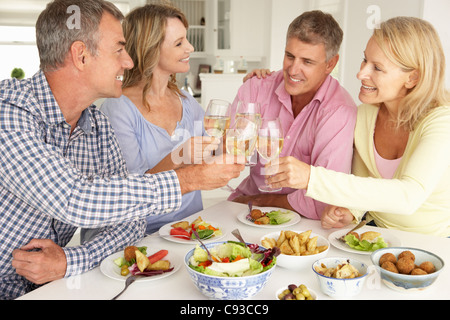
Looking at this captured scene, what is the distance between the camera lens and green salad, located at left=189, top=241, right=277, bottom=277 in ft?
3.74

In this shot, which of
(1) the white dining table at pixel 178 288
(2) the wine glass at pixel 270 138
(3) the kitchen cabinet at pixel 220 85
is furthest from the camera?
(3) the kitchen cabinet at pixel 220 85

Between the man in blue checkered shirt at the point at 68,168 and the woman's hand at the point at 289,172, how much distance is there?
0.46 feet

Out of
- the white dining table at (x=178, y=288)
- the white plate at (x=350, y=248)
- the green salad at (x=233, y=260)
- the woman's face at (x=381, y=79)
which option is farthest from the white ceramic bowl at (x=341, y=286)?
the woman's face at (x=381, y=79)

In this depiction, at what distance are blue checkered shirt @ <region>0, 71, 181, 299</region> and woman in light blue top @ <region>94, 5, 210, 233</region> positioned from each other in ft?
1.75

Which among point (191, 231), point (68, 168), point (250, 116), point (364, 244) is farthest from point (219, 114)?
point (364, 244)

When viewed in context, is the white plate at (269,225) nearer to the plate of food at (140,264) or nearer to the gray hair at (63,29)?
the plate of food at (140,264)

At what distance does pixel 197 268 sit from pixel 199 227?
1.67ft

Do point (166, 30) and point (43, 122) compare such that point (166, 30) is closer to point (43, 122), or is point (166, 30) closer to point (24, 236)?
point (43, 122)

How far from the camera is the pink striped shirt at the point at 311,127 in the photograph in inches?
79.6

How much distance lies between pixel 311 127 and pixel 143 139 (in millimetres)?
838

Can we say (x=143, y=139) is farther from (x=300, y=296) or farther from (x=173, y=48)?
(x=300, y=296)

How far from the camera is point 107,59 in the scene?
1.64 meters

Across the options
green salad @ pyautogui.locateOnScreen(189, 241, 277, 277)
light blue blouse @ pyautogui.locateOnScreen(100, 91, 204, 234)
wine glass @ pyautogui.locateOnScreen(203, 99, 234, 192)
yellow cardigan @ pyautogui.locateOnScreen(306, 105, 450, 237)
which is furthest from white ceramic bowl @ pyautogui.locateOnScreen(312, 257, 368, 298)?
light blue blouse @ pyautogui.locateOnScreen(100, 91, 204, 234)
